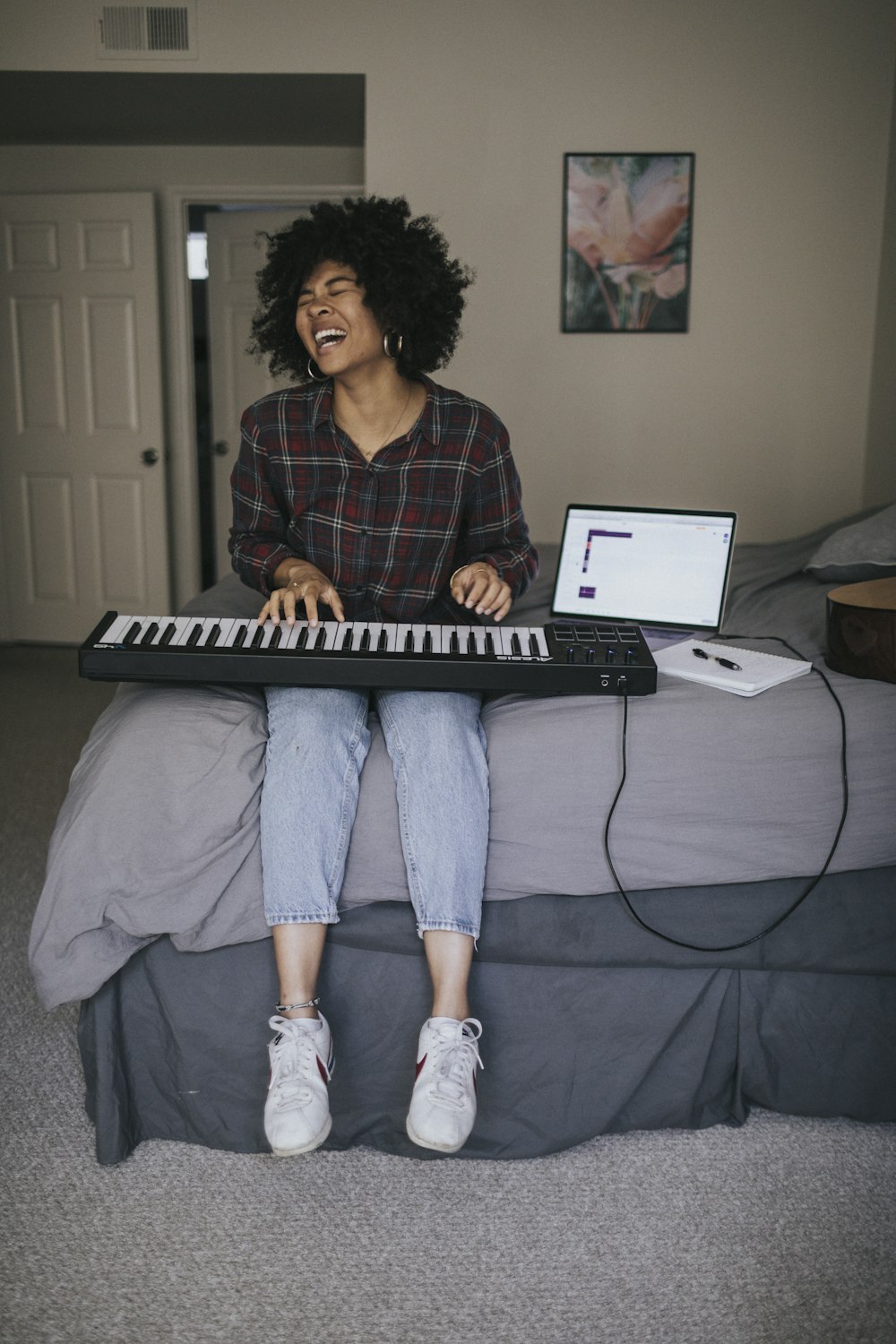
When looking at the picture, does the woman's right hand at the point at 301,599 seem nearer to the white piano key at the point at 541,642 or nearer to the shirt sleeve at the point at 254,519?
the shirt sleeve at the point at 254,519

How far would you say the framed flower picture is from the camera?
3570mm

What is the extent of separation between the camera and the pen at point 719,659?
1592 millimetres

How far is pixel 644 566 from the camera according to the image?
2107mm

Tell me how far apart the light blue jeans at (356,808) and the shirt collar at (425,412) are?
0.61 metres

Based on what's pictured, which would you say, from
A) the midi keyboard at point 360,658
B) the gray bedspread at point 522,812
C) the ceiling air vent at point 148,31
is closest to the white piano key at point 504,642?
the midi keyboard at point 360,658

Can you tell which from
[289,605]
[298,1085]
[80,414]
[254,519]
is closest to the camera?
[298,1085]

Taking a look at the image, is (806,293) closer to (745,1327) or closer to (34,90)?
(34,90)

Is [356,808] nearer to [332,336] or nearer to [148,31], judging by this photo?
[332,336]

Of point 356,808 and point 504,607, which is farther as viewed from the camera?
point 504,607

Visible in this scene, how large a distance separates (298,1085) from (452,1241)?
11.5 inches

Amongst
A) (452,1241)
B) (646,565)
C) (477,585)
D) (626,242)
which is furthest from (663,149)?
(452,1241)

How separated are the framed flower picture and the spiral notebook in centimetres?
230

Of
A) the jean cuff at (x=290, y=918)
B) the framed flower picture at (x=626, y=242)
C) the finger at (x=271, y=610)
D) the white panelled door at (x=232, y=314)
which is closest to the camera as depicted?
the jean cuff at (x=290, y=918)

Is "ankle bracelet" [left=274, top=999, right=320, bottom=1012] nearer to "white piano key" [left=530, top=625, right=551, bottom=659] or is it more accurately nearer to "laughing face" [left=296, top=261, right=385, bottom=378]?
"white piano key" [left=530, top=625, right=551, bottom=659]
